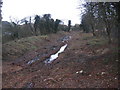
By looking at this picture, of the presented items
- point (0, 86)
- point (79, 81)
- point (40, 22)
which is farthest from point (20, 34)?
point (79, 81)

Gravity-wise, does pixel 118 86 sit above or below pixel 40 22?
below

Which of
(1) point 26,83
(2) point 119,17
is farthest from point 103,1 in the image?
(1) point 26,83

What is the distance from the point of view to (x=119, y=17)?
385 inches

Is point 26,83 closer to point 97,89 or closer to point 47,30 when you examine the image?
point 97,89

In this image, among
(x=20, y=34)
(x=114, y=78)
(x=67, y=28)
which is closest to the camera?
(x=114, y=78)

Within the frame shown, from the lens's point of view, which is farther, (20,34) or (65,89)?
(20,34)

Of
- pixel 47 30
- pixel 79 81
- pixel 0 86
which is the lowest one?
pixel 0 86

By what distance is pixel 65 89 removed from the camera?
780 centimetres

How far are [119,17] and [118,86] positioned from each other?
4533 millimetres

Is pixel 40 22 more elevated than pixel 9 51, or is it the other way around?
pixel 40 22

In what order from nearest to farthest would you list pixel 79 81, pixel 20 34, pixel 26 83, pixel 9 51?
pixel 79 81 < pixel 26 83 < pixel 9 51 < pixel 20 34

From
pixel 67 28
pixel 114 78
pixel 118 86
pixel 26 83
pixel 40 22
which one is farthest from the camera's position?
pixel 67 28

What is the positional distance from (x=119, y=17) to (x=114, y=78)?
12.9ft

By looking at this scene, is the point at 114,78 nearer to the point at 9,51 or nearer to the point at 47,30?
the point at 9,51
